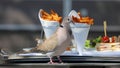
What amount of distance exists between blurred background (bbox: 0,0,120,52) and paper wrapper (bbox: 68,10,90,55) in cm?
435

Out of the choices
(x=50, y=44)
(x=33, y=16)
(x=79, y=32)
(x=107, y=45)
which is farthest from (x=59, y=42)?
(x=33, y=16)

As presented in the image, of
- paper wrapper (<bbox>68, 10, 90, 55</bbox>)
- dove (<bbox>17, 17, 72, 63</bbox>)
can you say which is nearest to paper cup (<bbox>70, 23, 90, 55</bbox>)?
paper wrapper (<bbox>68, 10, 90, 55</bbox>)

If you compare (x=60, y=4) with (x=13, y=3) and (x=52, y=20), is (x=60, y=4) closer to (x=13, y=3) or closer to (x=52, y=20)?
(x=13, y=3)

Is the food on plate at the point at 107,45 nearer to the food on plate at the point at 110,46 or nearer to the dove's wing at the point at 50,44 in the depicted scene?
the food on plate at the point at 110,46

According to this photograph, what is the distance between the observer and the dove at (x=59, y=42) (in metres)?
3.08

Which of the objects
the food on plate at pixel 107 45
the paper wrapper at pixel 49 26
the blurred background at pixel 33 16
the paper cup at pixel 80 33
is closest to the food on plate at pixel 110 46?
the food on plate at pixel 107 45

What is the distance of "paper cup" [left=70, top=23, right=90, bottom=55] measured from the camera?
3.28 metres

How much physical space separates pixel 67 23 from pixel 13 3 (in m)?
5.09

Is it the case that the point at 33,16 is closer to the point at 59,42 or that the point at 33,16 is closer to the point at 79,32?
the point at 79,32

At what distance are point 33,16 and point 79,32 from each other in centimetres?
→ 474

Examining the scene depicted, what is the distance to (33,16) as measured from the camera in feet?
26.3

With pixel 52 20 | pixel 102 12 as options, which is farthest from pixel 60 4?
pixel 52 20

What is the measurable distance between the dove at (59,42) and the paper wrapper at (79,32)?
141 mm

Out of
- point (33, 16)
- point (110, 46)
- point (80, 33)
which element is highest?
point (33, 16)
